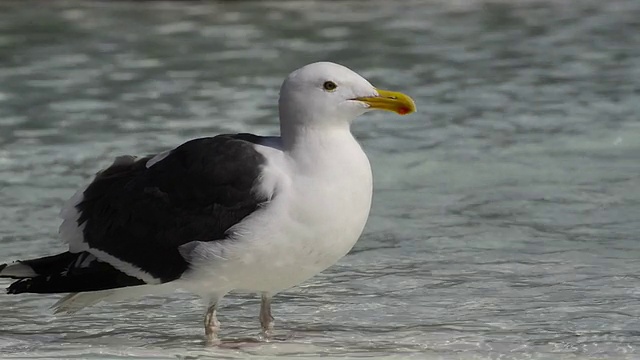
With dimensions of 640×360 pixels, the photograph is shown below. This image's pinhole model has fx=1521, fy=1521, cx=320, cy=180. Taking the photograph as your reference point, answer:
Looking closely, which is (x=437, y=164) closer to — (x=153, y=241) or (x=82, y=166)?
(x=82, y=166)

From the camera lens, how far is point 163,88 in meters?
10.7

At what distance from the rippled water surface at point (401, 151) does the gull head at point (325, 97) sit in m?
0.78

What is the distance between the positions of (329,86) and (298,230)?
524 mm

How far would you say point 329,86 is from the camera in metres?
4.98

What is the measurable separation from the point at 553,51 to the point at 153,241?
7352 millimetres

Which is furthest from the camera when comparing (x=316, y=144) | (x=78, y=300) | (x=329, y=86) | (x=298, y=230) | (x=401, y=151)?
(x=401, y=151)

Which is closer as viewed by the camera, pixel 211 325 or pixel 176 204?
pixel 176 204

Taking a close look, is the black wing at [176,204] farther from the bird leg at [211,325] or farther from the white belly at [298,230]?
the bird leg at [211,325]

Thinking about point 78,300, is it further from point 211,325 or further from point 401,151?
point 401,151

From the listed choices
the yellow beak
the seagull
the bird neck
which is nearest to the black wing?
the seagull

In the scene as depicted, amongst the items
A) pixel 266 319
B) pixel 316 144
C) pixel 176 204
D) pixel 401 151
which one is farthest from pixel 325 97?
pixel 401 151

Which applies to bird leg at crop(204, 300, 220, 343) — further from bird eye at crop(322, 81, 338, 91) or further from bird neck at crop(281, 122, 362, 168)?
bird eye at crop(322, 81, 338, 91)

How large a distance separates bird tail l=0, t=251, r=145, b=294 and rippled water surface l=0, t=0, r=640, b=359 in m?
0.21

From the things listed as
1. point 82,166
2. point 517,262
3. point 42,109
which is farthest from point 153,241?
point 42,109
